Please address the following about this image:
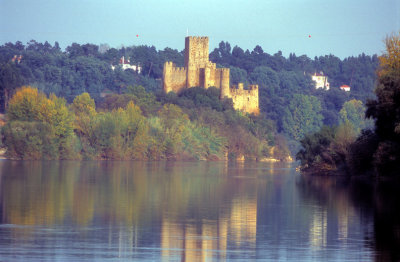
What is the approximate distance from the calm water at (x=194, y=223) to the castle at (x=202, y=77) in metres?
66.6

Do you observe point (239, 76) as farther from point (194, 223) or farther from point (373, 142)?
point (194, 223)

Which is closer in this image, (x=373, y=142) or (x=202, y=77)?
(x=373, y=142)

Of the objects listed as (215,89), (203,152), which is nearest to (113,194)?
(203,152)

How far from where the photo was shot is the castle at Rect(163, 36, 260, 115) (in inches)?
3853

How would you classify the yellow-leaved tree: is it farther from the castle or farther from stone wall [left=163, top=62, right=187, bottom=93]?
the castle

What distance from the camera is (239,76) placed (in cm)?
14338

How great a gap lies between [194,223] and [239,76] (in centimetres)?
12509

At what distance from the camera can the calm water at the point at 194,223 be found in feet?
48.0

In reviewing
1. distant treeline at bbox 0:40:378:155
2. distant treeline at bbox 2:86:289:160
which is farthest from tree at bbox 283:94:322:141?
distant treeline at bbox 2:86:289:160

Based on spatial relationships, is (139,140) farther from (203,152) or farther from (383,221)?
(383,221)

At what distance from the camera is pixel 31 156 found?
63.0 m

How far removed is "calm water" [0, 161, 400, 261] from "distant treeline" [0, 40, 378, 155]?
64.9 meters

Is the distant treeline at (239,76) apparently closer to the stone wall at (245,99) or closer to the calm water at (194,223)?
the stone wall at (245,99)

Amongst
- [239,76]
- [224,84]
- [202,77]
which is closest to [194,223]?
[224,84]
